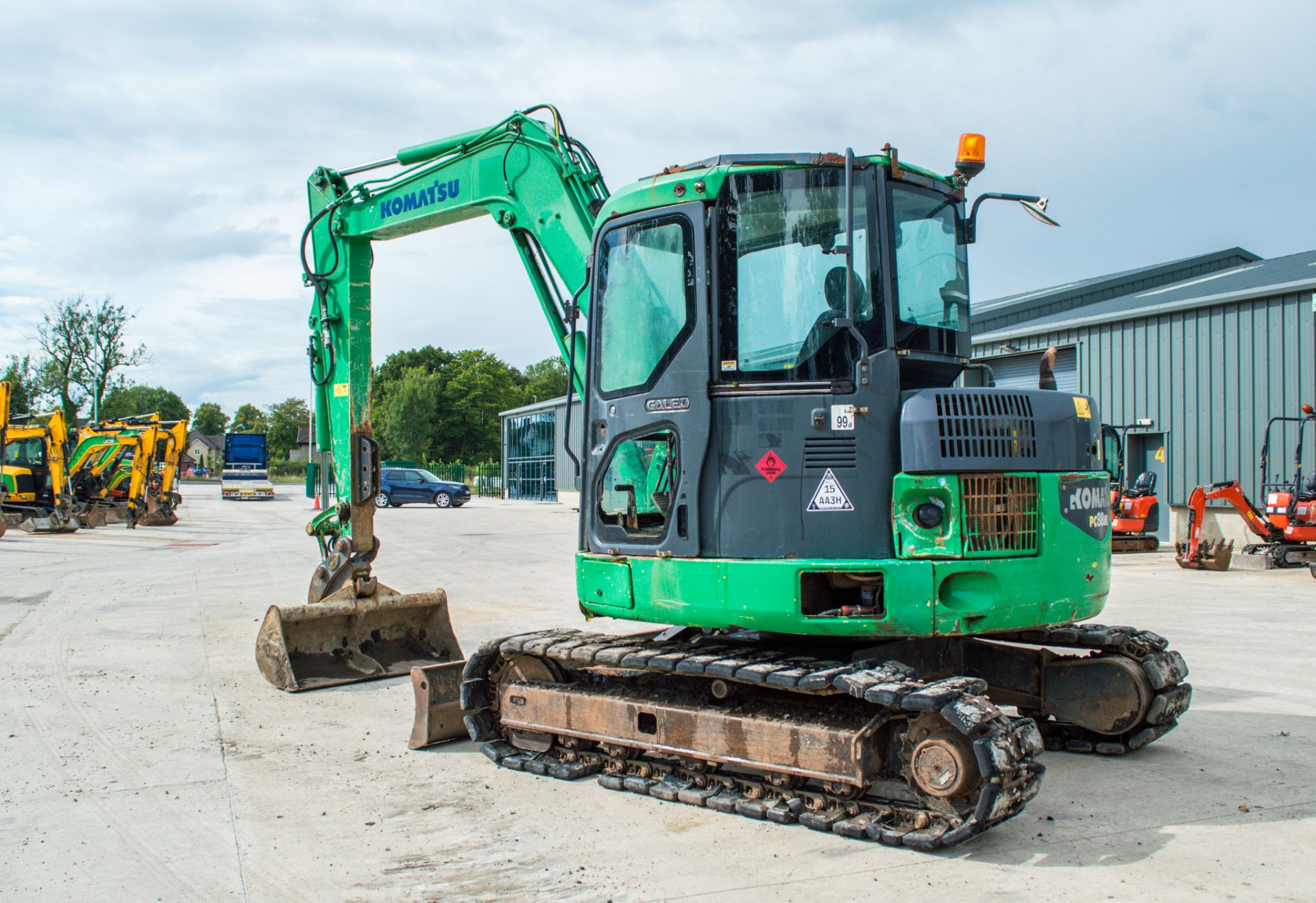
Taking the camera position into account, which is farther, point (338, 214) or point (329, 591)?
point (338, 214)

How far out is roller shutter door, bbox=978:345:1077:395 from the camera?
75.5 feet

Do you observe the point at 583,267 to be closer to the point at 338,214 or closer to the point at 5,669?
the point at 338,214

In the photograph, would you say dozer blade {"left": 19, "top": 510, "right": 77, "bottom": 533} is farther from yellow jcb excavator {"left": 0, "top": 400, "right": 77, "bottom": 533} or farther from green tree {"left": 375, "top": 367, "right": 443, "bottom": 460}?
green tree {"left": 375, "top": 367, "right": 443, "bottom": 460}

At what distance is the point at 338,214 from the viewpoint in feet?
29.7

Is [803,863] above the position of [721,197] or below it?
below

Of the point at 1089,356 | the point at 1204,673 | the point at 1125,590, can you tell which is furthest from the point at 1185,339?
the point at 1204,673

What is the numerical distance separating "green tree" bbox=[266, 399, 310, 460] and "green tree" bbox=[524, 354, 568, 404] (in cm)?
2614

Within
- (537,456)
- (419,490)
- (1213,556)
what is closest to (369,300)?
(1213,556)

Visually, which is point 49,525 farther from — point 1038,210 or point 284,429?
point 284,429

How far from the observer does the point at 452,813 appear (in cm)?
511

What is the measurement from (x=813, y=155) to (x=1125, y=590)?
10617 mm

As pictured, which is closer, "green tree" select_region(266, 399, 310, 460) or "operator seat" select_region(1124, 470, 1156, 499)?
"operator seat" select_region(1124, 470, 1156, 499)

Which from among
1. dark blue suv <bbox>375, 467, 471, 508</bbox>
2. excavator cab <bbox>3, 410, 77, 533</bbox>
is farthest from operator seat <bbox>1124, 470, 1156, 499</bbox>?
dark blue suv <bbox>375, 467, 471, 508</bbox>

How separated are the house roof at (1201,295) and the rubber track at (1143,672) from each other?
50.3ft
